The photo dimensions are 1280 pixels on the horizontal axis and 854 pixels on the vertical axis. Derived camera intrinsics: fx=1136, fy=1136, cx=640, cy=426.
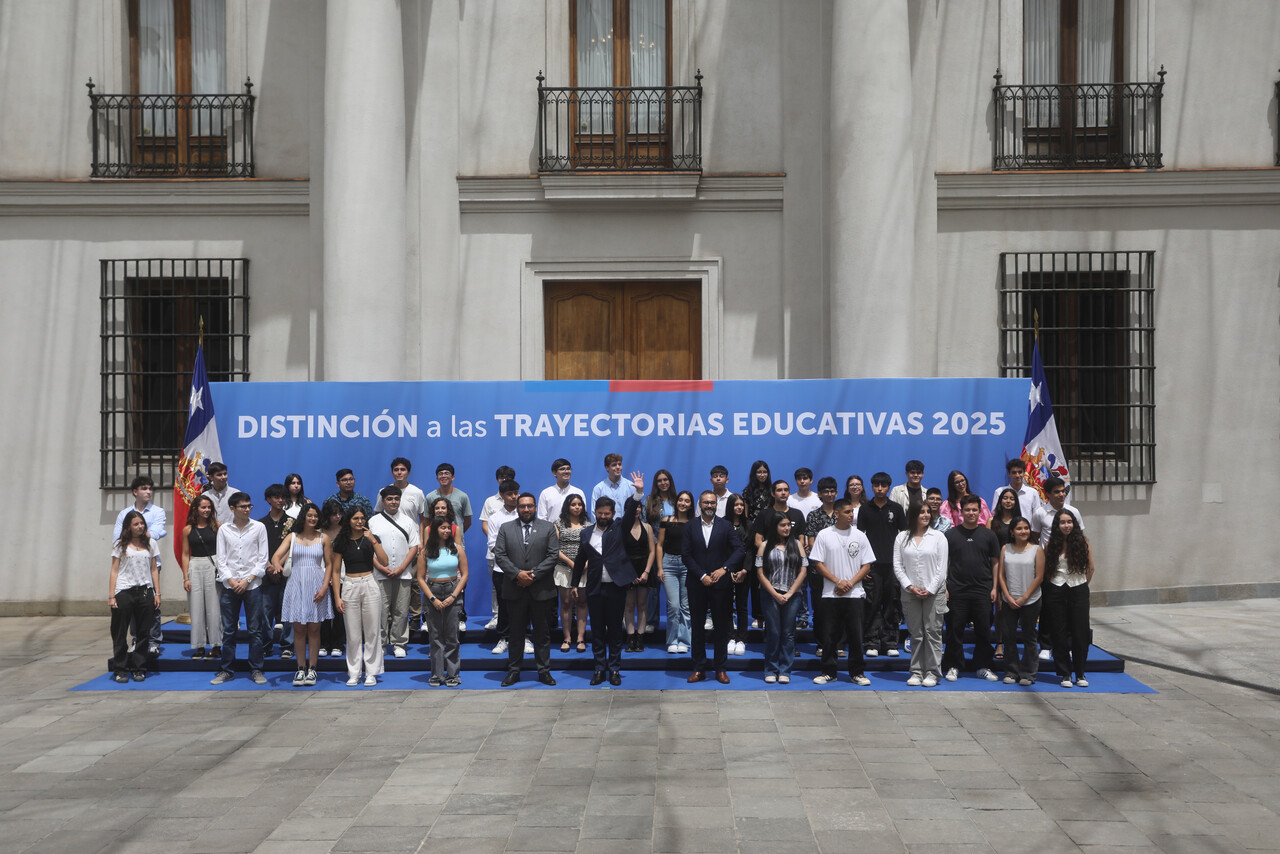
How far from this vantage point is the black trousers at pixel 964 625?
1103 cm

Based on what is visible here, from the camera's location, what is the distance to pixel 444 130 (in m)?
→ 15.4

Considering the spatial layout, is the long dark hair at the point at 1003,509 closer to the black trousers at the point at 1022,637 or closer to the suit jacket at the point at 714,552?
the black trousers at the point at 1022,637

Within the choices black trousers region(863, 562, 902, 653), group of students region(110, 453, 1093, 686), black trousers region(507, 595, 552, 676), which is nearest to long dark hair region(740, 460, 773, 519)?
group of students region(110, 453, 1093, 686)

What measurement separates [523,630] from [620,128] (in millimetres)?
7607

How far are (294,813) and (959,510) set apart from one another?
7.38m

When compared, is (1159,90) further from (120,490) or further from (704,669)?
(120,490)

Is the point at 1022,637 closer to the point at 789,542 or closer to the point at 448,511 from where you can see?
the point at 789,542

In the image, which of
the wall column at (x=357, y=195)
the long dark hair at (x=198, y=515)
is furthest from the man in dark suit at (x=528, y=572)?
the wall column at (x=357, y=195)

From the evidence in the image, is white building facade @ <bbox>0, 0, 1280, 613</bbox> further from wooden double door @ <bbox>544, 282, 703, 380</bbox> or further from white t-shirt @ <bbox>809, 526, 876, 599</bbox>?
white t-shirt @ <bbox>809, 526, 876, 599</bbox>

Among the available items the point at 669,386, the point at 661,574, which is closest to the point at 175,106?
the point at 669,386

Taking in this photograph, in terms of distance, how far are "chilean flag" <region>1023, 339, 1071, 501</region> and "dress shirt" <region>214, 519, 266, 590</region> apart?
809 cm

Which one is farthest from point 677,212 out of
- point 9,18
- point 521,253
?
point 9,18

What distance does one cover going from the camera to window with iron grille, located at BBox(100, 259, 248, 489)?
15.3 metres

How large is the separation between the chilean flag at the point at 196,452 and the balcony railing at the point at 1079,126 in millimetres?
10532
